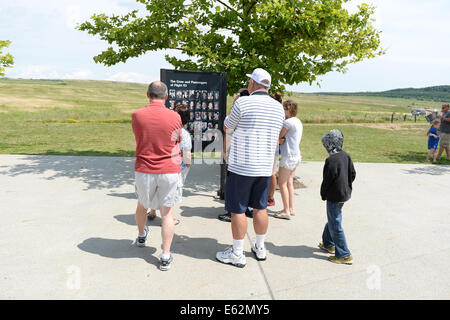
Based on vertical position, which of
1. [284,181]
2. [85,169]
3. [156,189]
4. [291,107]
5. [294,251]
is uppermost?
[291,107]

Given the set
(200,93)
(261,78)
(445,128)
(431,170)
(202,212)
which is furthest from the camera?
(445,128)

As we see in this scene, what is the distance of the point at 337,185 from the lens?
12.0 feet

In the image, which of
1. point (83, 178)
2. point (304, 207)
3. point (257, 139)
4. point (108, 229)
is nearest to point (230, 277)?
point (257, 139)

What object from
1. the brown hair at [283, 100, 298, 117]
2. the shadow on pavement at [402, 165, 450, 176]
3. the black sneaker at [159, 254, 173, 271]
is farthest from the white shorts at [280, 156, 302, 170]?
the shadow on pavement at [402, 165, 450, 176]

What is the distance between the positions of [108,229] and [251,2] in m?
5.20

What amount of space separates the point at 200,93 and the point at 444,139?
8.69 m

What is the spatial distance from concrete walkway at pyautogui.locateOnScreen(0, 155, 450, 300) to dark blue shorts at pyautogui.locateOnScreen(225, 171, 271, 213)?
2.20 ft

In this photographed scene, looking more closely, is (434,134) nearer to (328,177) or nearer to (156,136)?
(328,177)

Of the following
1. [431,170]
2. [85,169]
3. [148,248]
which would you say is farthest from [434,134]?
[85,169]

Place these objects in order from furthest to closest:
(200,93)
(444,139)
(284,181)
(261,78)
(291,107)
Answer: (444,139) < (200,93) < (284,181) < (291,107) < (261,78)

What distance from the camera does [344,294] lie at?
3193mm

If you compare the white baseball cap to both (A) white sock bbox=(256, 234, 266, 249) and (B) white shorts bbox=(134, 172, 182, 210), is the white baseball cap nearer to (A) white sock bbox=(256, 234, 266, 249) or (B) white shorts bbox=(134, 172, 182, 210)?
(B) white shorts bbox=(134, 172, 182, 210)
